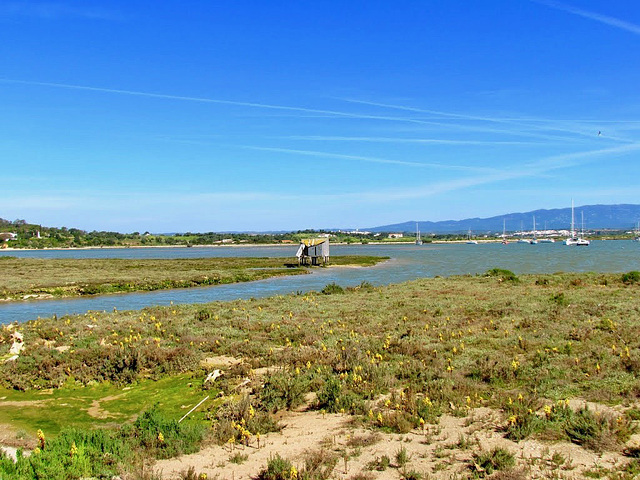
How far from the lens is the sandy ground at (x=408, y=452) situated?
6.02 m

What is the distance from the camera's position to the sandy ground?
602 cm

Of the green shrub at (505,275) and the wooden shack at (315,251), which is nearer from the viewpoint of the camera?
the green shrub at (505,275)

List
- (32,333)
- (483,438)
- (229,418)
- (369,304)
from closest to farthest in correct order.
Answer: (483,438)
(229,418)
(32,333)
(369,304)

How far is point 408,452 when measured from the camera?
21.7 feet

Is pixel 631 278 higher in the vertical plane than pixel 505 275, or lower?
higher

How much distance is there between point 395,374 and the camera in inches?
398

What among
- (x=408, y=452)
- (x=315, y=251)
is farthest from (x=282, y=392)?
(x=315, y=251)

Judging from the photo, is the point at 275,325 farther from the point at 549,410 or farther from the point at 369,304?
the point at 549,410

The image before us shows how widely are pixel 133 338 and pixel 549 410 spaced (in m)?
11.2

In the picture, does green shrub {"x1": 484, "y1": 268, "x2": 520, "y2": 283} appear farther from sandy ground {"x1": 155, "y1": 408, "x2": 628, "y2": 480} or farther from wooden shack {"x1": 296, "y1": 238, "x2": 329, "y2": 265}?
wooden shack {"x1": 296, "y1": 238, "x2": 329, "y2": 265}

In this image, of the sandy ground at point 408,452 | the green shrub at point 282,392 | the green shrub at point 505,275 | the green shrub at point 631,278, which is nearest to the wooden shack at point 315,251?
the green shrub at point 505,275

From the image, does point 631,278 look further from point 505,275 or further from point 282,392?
point 282,392

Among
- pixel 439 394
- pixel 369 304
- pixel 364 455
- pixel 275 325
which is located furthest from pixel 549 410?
pixel 369 304

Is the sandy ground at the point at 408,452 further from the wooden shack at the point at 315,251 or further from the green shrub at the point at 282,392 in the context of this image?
the wooden shack at the point at 315,251
